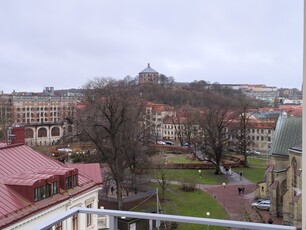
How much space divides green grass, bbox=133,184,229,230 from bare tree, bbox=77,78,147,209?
7.96 feet

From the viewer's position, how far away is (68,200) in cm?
995

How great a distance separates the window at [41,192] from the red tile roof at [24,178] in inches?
3.5

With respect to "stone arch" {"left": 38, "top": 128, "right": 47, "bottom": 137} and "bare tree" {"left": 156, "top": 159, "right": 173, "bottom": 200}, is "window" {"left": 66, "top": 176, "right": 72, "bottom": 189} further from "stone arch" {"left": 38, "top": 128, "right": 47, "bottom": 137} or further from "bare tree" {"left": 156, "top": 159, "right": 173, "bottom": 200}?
"stone arch" {"left": 38, "top": 128, "right": 47, "bottom": 137}

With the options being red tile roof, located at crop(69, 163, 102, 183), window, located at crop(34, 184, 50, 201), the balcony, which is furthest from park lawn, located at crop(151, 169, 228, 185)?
the balcony

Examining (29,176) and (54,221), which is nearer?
(54,221)

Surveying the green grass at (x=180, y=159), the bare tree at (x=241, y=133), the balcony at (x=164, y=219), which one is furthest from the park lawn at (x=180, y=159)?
the balcony at (x=164, y=219)

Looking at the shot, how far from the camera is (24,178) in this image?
9.25 meters

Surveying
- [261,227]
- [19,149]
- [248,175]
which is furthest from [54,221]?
[248,175]

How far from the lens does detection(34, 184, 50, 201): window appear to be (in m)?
8.98

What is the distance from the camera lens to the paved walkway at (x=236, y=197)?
18022 millimetres

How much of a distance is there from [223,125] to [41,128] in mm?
31889

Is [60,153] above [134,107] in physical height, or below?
below

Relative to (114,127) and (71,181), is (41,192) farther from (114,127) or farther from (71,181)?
(114,127)

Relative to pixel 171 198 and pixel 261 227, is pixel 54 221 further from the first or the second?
pixel 171 198
